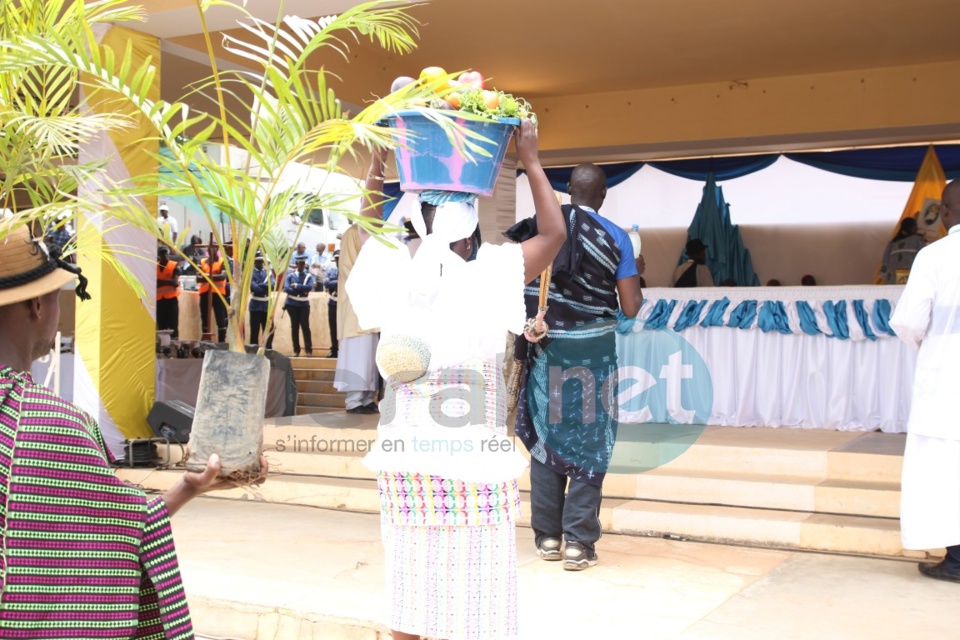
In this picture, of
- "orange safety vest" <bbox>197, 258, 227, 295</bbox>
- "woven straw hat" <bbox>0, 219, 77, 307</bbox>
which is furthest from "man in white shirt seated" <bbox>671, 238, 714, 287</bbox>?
"woven straw hat" <bbox>0, 219, 77, 307</bbox>

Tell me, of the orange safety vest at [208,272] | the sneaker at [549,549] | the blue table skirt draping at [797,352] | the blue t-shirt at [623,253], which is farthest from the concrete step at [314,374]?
the blue t-shirt at [623,253]

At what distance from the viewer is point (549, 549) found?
5062mm

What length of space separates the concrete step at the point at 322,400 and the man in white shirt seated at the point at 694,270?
4.15m

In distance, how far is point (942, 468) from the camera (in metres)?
4.61

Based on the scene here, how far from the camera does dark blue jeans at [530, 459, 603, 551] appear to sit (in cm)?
486

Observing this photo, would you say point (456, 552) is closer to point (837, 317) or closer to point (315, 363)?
point (837, 317)

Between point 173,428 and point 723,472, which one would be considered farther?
point 173,428

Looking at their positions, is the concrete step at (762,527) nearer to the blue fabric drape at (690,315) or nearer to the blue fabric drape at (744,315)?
the blue fabric drape at (744,315)

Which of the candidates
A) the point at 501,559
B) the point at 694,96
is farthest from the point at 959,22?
the point at 501,559

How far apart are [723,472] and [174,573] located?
5.23 meters

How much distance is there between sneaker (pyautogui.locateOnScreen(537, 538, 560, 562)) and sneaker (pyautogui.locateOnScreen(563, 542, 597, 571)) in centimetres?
16

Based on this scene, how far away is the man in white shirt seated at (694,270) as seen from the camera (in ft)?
37.9

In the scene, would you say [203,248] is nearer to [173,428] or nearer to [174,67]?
[174,67]

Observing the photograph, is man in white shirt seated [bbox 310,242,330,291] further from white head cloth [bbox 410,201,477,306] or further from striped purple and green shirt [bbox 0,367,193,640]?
striped purple and green shirt [bbox 0,367,193,640]
